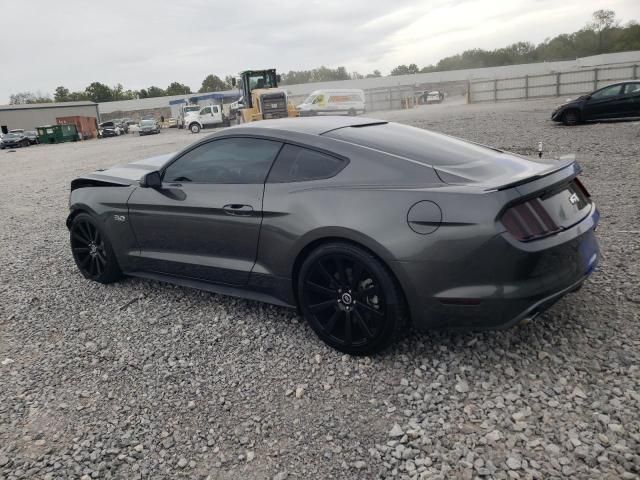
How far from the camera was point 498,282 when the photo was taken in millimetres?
2773

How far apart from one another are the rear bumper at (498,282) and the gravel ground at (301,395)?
0.41 meters

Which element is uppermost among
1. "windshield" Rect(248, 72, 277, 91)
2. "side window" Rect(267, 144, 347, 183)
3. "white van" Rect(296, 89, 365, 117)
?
"windshield" Rect(248, 72, 277, 91)

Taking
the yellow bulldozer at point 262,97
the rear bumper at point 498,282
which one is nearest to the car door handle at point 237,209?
the rear bumper at point 498,282

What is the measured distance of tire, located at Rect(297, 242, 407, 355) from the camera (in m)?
3.05

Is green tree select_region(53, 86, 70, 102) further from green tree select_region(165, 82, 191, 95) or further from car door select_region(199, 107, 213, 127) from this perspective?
car door select_region(199, 107, 213, 127)

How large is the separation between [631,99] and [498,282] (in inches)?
616

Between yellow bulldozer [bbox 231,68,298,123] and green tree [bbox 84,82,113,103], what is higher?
green tree [bbox 84,82,113,103]

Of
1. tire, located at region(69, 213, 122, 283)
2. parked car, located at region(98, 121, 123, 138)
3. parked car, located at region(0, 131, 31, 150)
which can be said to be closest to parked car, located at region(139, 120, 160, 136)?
parked car, located at region(98, 121, 123, 138)

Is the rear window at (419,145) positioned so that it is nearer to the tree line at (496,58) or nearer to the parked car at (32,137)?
the parked car at (32,137)

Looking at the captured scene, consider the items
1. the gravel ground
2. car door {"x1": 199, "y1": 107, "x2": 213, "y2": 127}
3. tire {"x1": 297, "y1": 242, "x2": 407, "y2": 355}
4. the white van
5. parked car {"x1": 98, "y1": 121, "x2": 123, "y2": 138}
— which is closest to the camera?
the gravel ground

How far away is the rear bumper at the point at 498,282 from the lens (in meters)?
2.74

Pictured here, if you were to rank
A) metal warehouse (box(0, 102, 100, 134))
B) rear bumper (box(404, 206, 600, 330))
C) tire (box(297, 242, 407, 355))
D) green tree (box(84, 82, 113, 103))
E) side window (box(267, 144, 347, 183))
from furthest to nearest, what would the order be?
green tree (box(84, 82, 113, 103))
metal warehouse (box(0, 102, 100, 134))
side window (box(267, 144, 347, 183))
tire (box(297, 242, 407, 355))
rear bumper (box(404, 206, 600, 330))

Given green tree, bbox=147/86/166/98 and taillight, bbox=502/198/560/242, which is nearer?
taillight, bbox=502/198/560/242

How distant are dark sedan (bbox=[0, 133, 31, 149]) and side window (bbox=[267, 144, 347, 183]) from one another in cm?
4394
